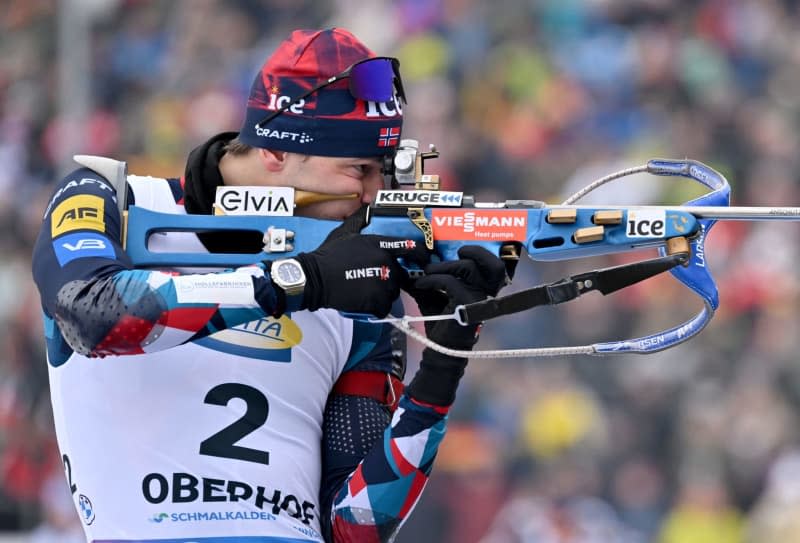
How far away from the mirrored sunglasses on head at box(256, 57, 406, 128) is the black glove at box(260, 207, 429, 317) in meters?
0.42

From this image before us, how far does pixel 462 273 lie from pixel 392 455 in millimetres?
503

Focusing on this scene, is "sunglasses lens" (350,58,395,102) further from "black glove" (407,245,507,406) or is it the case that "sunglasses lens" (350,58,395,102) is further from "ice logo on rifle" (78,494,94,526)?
"ice logo on rifle" (78,494,94,526)

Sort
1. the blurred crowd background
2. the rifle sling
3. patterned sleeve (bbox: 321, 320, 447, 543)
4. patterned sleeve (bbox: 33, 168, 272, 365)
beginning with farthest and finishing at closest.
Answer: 1. the blurred crowd background
2. patterned sleeve (bbox: 321, 320, 447, 543)
3. the rifle sling
4. patterned sleeve (bbox: 33, 168, 272, 365)

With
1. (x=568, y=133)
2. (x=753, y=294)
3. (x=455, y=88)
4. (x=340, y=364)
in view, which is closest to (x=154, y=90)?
(x=455, y=88)

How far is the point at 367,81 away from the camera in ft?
11.0

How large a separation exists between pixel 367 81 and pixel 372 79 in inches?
0.5

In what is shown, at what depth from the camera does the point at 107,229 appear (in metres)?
3.15

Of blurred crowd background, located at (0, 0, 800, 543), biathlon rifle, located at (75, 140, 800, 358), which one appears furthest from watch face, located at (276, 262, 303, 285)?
blurred crowd background, located at (0, 0, 800, 543)

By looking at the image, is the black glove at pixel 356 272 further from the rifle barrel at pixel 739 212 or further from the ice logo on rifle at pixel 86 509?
the ice logo on rifle at pixel 86 509

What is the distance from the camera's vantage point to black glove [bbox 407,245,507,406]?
307cm

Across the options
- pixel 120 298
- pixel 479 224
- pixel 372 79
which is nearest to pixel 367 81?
pixel 372 79

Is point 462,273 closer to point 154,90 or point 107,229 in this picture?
point 107,229

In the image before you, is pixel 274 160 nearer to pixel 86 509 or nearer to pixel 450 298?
pixel 450 298

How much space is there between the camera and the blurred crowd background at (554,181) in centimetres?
745
